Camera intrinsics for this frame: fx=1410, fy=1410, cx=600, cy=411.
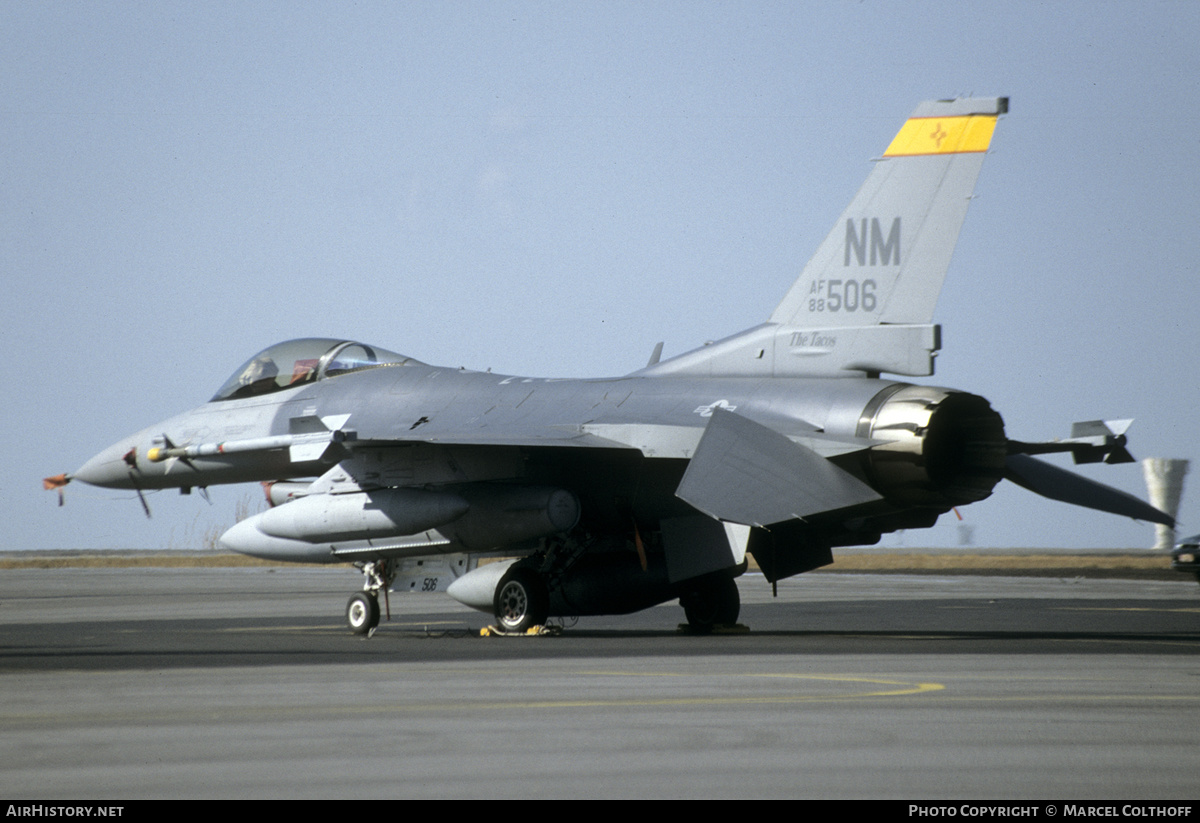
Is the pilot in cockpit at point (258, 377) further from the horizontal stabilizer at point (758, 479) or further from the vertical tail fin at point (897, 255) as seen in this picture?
the horizontal stabilizer at point (758, 479)

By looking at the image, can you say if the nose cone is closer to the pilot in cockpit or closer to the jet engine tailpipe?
the pilot in cockpit

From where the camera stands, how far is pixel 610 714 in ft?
25.9

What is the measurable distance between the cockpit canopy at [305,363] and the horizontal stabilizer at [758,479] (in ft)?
23.9

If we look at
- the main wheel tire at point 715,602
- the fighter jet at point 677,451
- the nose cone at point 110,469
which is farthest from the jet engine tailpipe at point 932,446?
the nose cone at point 110,469

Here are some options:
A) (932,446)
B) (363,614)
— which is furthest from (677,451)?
(363,614)

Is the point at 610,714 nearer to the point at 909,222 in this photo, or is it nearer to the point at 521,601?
the point at 909,222

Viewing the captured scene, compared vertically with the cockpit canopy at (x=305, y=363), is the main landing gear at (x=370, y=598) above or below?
below

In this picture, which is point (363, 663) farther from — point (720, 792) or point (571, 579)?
point (720, 792)

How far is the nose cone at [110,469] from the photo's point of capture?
2031 cm

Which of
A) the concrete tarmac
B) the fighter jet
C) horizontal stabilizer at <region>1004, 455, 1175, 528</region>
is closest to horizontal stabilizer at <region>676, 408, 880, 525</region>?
Answer: the fighter jet

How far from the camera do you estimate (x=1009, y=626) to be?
686 inches

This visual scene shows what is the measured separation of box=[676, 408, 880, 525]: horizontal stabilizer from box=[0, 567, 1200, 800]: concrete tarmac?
135 cm

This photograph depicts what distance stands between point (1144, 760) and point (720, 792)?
2096 millimetres
